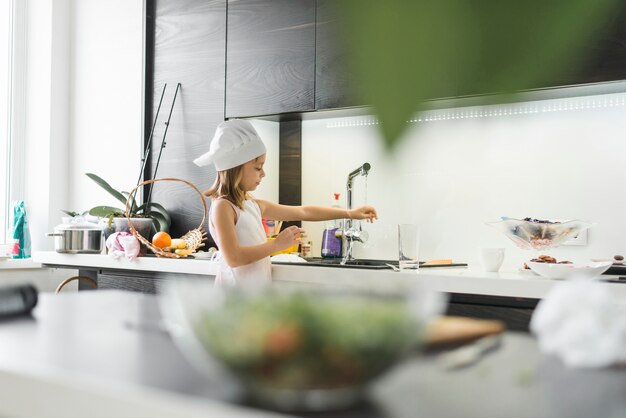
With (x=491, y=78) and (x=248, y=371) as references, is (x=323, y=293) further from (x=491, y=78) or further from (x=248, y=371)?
(x=491, y=78)

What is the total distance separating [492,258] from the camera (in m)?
2.65

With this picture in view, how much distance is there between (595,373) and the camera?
0.72 meters

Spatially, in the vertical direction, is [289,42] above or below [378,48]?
above

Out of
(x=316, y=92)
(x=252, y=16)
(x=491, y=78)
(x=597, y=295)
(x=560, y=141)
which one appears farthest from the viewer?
(x=252, y=16)

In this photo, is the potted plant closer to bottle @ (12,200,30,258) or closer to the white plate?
A: bottle @ (12,200,30,258)

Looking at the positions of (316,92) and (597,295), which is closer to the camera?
(597,295)

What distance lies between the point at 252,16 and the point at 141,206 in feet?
3.60

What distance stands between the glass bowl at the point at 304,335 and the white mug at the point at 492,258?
214 centimetres

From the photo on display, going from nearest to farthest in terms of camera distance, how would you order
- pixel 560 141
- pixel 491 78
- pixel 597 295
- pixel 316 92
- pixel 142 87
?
pixel 491 78, pixel 597 295, pixel 560 141, pixel 316 92, pixel 142 87

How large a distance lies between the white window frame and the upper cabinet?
1.67m

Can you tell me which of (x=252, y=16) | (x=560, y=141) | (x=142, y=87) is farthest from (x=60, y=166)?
(x=560, y=141)

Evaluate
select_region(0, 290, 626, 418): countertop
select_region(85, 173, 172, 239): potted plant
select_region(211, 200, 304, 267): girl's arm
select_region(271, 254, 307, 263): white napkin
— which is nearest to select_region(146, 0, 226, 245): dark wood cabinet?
select_region(85, 173, 172, 239): potted plant

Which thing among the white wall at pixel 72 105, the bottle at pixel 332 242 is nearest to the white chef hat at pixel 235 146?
the bottle at pixel 332 242

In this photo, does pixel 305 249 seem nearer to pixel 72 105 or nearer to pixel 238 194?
Result: pixel 238 194
